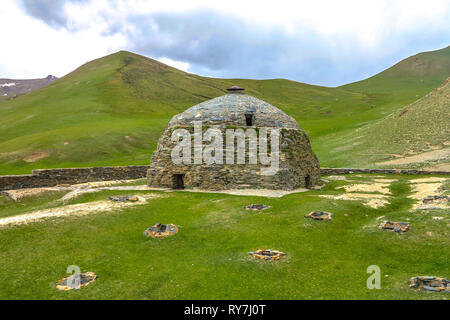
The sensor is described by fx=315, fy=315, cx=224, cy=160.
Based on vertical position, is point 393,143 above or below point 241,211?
above

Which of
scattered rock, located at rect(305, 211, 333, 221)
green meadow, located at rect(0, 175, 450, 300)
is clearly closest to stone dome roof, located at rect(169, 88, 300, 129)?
green meadow, located at rect(0, 175, 450, 300)

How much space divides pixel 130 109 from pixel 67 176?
63.7m

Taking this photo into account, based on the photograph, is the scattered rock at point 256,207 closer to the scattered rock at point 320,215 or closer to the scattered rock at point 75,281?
the scattered rock at point 320,215

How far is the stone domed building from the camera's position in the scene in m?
21.9

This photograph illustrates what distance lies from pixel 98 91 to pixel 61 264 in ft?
333

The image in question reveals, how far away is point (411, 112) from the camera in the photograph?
48.9 metres

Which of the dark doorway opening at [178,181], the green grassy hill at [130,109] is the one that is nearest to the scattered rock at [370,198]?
the dark doorway opening at [178,181]

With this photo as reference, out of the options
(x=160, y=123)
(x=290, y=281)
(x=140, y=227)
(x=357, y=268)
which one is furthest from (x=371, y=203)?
(x=160, y=123)

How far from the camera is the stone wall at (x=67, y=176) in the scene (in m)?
27.5

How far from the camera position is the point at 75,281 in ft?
29.5

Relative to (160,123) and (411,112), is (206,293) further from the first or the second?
(160,123)

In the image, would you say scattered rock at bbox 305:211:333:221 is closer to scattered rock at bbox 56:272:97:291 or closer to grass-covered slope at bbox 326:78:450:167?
Result: scattered rock at bbox 56:272:97:291

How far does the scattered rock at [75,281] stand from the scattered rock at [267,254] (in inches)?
199

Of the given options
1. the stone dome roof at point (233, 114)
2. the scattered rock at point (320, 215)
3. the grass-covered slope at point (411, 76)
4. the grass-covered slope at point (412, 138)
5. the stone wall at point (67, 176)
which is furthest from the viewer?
the grass-covered slope at point (411, 76)
